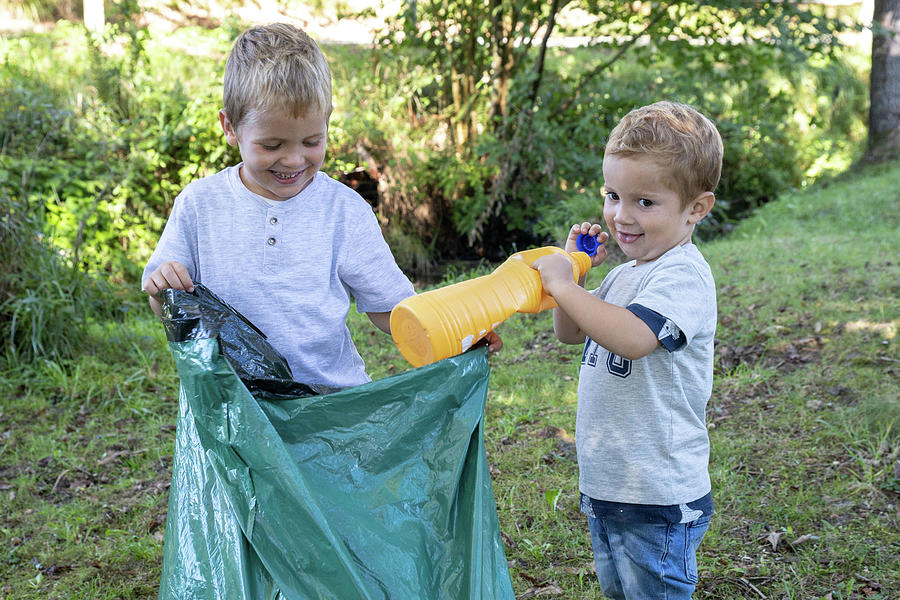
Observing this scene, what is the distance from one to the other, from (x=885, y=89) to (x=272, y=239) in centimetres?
840

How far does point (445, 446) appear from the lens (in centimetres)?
168

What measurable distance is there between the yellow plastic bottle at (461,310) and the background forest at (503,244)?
4.67ft

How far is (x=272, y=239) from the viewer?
183 centimetres

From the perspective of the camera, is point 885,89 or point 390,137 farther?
point 885,89

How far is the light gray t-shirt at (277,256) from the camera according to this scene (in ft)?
5.99

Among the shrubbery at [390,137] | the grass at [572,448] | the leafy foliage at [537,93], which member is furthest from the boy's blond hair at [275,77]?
the leafy foliage at [537,93]

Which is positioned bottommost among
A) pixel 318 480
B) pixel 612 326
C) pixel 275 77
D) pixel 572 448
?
pixel 572 448

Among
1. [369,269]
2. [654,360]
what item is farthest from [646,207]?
[369,269]

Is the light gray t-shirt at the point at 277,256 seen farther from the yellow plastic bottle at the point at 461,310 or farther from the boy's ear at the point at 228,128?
the yellow plastic bottle at the point at 461,310

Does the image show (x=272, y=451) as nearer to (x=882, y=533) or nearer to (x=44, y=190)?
A: (x=882, y=533)

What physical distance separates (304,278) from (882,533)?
7.27 feet

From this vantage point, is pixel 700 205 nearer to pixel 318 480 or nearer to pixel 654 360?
pixel 654 360

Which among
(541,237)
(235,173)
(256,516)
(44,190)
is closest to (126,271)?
(44,190)

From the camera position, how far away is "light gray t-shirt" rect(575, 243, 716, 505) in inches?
65.8
